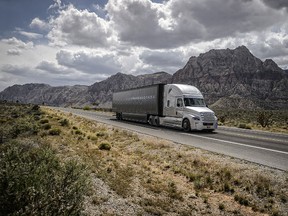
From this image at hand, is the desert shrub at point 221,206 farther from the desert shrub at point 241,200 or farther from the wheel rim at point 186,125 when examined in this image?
the wheel rim at point 186,125

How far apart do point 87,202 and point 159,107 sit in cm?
1927

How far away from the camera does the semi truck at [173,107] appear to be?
20703 mm

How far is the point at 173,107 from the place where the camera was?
23156 mm

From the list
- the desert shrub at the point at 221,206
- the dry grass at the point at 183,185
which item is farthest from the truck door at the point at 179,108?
the desert shrub at the point at 221,206

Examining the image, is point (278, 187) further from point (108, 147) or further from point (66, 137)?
point (66, 137)

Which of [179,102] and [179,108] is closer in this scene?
[179,108]

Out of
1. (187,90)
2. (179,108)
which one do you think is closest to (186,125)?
(179,108)

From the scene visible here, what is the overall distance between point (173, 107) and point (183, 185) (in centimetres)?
1468

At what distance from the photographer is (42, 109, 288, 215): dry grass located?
22.7 feet

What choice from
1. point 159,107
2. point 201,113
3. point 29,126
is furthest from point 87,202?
point 159,107

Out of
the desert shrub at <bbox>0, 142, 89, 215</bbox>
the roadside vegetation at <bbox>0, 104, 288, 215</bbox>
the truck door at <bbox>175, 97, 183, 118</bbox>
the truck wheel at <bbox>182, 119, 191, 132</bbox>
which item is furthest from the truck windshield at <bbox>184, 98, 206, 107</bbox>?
the desert shrub at <bbox>0, 142, 89, 215</bbox>

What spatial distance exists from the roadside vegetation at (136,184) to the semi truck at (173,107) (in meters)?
8.48

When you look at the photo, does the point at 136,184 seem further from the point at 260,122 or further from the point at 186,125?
the point at 260,122

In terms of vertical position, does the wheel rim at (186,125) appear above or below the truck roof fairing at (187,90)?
below
